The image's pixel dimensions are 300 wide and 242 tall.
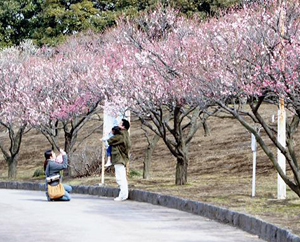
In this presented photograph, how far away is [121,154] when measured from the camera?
21.0m

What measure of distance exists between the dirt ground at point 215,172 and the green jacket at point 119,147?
1485 mm

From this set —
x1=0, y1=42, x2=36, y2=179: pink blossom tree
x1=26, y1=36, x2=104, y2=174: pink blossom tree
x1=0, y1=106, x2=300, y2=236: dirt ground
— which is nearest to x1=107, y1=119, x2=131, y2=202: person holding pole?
x1=0, y1=106, x2=300, y2=236: dirt ground

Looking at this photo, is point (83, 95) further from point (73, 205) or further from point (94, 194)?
point (73, 205)

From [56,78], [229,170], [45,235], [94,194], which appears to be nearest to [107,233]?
[45,235]

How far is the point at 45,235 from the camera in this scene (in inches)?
501

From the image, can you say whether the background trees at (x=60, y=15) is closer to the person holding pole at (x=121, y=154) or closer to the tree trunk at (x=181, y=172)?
the tree trunk at (x=181, y=172)

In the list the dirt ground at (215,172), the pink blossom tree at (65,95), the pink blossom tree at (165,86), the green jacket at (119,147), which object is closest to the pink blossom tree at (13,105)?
the pink blossom tree at (65,95)

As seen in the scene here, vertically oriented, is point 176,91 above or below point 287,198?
above

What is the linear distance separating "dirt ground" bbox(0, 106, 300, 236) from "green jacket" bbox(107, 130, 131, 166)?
4.87 feet

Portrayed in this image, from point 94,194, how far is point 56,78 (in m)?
11.8

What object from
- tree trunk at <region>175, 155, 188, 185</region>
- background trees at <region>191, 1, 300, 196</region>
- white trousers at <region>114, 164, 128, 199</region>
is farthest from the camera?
tree trunk at <region>175, 155, 188, 185</region>

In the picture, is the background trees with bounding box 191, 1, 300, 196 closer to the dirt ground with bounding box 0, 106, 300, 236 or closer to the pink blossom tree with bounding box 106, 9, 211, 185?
the dirt ground with bounding box 0, 106, 300, 236

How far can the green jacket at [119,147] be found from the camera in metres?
20.9

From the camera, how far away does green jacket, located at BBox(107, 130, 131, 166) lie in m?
20.9
